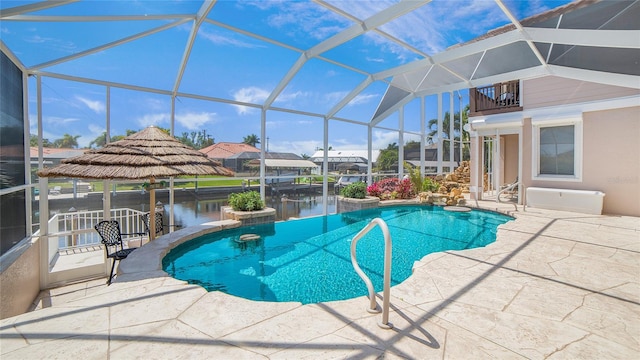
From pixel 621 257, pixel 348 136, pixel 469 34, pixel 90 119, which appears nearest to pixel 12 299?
pixel 90 119

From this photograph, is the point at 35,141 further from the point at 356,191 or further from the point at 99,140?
the point at 356,191

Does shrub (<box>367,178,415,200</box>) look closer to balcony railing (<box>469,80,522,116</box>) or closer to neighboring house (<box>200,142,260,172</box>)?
balcony railing (<box>469,80,522,116</box>)

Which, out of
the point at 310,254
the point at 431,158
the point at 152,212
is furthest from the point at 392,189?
the point at 431,158

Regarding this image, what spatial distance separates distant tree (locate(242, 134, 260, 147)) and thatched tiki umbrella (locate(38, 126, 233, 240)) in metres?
4.13

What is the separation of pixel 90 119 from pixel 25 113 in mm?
1215

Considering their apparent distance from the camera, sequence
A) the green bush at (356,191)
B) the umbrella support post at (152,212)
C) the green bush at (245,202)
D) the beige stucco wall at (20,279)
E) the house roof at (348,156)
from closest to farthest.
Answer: the beige stucco wall at (20,279) < the umbrella support post at (152,212) < the green bush at (245,202) < the green bush at (356,191) < the house roof at (348,156)

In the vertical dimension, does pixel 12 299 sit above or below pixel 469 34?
below

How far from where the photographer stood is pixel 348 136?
11898mm

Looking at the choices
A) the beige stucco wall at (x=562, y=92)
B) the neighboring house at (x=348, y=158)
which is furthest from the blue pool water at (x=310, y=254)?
the neighboring house at (x=348, y=158)

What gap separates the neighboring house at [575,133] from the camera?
7301 millimetres

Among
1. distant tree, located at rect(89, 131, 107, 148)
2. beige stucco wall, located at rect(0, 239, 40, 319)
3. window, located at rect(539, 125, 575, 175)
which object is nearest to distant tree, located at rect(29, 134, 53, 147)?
distant tree, located at rect(89, 131, 107, 148)

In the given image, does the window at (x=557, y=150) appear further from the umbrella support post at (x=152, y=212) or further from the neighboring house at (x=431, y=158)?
the umbrella support post at (x=152, y=212)

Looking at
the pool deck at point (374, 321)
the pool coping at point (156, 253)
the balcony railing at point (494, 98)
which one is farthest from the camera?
the balcony railing at point (494, 98)

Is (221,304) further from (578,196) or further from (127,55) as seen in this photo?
(578,196)
